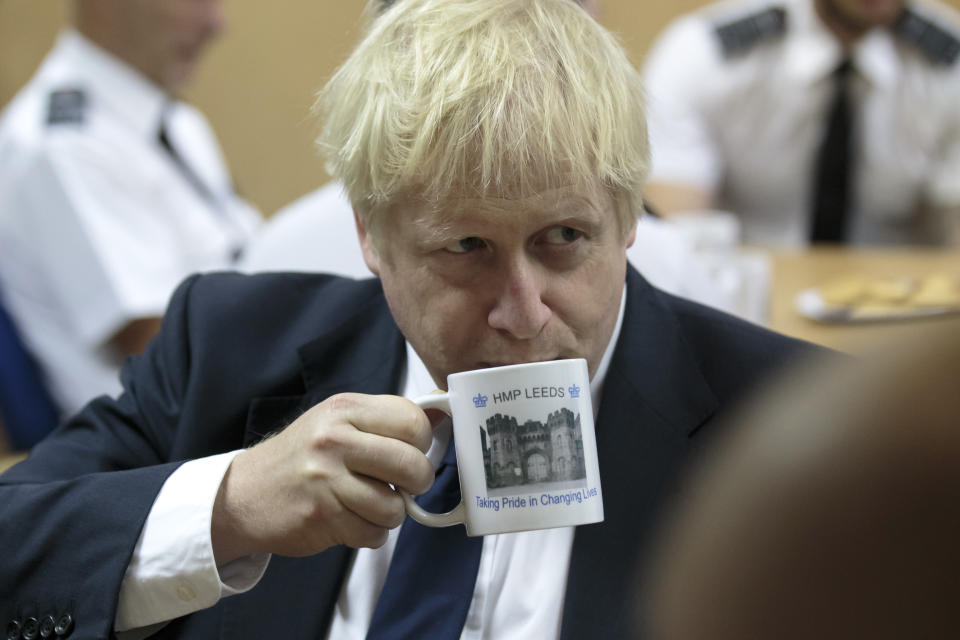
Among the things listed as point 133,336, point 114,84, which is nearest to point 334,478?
point 133,336

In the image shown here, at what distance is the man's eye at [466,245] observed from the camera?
0.99 metres

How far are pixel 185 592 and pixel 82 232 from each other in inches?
64.3

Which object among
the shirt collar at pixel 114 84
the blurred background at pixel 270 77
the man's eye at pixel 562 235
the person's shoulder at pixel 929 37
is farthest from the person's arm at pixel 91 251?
the person's shoulder at pixel 929 37

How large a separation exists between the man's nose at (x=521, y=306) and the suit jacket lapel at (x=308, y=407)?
0.24 meters

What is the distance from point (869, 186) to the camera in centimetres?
311

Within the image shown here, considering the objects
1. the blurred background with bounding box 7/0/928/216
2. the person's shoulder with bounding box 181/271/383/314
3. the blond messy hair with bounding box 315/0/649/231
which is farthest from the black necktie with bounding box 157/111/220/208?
the blond messy hair with bounding box 315/0/649/231

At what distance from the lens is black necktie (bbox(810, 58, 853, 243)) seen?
3092 mm

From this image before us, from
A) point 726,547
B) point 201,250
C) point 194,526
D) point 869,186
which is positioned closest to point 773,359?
point 194,526

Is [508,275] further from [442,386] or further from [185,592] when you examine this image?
[185,592]

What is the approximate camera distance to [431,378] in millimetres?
1142

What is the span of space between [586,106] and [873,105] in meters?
2.40

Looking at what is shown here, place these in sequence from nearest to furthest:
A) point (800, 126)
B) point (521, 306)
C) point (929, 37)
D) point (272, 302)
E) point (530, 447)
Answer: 1. point (530, 447)
2. point (521, 306)
3. point (272, 302)
4. point (929, 37)
5. point (800, 126)

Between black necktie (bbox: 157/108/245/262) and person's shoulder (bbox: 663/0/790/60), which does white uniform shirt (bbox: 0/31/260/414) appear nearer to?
black necktie (bbox: 157/108/245/262)

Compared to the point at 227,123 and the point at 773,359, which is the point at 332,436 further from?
the point at 227,123
